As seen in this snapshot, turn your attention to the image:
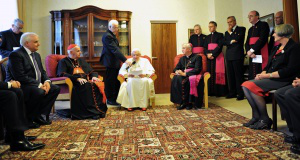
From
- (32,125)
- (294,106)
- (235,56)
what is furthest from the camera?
(235,56)

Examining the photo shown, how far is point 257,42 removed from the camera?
4602 mm

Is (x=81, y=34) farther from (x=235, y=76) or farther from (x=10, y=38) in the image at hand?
(x=235, y=76)

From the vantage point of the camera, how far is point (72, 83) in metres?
3.81

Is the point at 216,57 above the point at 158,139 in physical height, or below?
above

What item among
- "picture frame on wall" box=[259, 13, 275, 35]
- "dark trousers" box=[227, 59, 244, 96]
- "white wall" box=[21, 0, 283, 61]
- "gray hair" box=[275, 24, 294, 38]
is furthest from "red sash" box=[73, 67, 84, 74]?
"picture frame on wall" box=[259, 13, 275, 35]

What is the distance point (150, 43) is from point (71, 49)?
9.09 ft

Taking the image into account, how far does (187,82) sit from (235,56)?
155 centimetres

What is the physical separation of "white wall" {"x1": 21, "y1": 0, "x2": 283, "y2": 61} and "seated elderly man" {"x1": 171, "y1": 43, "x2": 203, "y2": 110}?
2027mm

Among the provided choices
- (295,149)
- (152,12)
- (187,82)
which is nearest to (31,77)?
(187,82)

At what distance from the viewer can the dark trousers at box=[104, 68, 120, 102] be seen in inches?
190

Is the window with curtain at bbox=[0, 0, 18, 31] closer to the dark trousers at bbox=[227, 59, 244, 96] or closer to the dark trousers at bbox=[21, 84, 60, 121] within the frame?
the dark trousers at bbox=[21, 84, 60, 121]

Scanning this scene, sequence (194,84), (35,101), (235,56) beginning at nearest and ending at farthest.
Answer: (35,101)
(194,84)
(235,56)

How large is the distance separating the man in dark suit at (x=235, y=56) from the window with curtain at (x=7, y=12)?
4478 mm

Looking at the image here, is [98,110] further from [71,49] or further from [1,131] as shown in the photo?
[1,131]
